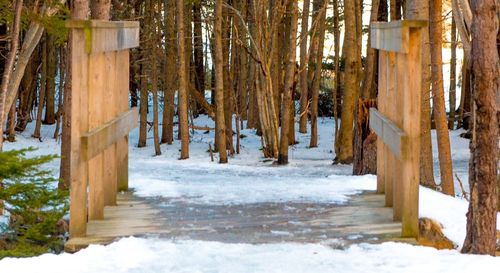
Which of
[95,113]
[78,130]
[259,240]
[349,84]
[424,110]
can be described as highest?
[349,84]

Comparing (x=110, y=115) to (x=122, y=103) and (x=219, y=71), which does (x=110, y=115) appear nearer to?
(x=122, y=103)

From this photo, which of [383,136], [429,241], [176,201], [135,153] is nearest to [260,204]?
[176,201]

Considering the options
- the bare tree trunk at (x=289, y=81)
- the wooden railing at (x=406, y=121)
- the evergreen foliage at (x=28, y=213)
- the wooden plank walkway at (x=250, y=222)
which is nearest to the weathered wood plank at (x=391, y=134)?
the wooden railing at (x=406, y=121)

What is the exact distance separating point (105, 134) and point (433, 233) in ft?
9.38

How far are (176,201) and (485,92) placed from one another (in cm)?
356

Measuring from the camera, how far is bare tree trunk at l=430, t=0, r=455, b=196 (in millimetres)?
15984

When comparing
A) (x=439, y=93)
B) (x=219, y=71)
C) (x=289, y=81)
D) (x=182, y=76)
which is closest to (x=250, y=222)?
(x=439, y=93)

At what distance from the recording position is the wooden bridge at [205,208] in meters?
6.65

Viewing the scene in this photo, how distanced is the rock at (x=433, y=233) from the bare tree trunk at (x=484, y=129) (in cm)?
54

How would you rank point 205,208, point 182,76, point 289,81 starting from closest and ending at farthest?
point 205,208
point 289,81
point 182,76

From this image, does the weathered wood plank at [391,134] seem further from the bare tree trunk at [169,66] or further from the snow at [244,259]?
the bare tree trunk at [169,66]

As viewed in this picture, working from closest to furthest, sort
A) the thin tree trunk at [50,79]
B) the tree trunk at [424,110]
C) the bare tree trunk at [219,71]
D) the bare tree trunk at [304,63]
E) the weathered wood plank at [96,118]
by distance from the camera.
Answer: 1. the weathered wood plank at [96,118]
2. the tree trunk at [424,110]
3. the bare tree trunk at [219,71]
4. the bare tree trunk at [304,63]
5. the thin tree trunk at [50,79]

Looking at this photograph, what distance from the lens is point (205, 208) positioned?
331 inches

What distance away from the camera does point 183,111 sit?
25.0 meters
